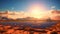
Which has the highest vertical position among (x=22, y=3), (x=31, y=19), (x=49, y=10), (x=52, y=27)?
(x=22, y=3)

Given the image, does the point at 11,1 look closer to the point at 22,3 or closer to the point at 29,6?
the point at 22,3

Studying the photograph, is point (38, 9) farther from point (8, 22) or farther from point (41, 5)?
point (8, 22)

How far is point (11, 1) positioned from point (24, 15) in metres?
0.39

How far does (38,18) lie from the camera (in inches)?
95.6

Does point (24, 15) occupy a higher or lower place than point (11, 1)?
lower

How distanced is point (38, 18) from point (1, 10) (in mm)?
760

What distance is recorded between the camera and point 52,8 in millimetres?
2395

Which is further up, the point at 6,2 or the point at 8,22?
the point at 6,2

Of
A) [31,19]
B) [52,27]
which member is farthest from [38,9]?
A: [52,27]

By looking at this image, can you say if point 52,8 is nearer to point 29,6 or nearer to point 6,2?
point 29,6

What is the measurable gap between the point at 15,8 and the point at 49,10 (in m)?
0.68

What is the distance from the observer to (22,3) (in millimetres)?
2463

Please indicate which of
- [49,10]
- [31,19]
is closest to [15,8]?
[31,19]

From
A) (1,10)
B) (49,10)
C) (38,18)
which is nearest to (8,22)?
(1,10)
